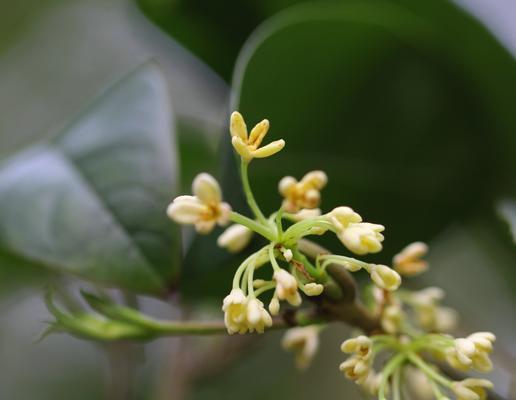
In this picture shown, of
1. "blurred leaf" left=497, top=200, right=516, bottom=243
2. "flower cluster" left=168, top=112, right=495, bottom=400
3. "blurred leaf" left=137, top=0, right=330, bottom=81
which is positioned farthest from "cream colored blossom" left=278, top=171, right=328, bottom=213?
"blurred leaf" left=137, top=0, right=330, bottom=81

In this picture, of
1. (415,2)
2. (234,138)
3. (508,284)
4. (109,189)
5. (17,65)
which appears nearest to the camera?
(234,138)

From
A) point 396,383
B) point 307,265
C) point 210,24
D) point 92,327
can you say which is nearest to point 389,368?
point 396,383

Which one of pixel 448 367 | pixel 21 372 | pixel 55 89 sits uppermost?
pixel 448 367

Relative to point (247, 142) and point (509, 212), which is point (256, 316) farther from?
point (509, 212)

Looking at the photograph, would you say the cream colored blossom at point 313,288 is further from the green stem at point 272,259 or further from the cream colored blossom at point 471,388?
the cream colored blossom at point 471,388

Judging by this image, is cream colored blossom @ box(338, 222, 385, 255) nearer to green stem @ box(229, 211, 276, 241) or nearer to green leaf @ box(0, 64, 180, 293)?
green stem @ box(229, 211, 276, 241)

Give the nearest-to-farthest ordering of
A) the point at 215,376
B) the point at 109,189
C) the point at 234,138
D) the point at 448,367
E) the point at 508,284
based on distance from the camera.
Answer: the point at 234,138
the point at 448,367
the point at 109,189
the point at 508,284
the point at 215,376

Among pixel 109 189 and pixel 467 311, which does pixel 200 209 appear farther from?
pixel 467 311

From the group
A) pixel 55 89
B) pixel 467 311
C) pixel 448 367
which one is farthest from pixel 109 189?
pixel 55 89
